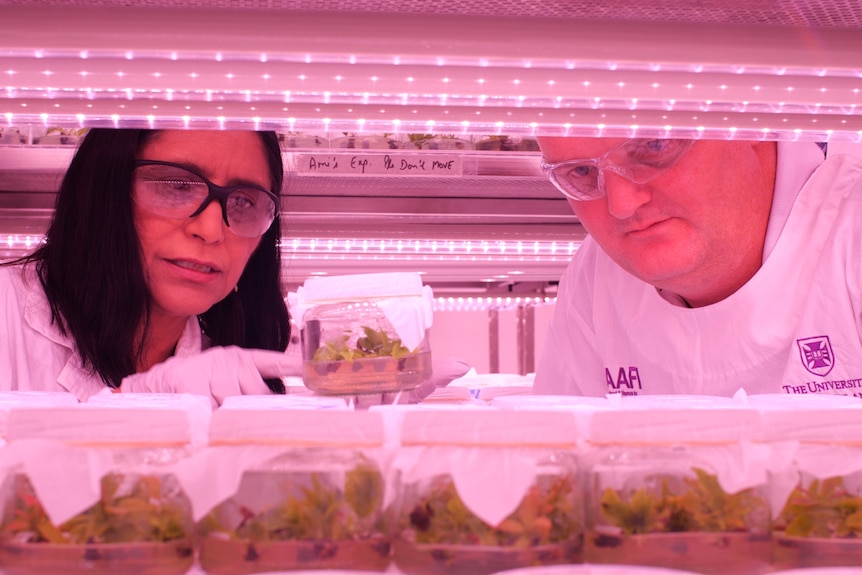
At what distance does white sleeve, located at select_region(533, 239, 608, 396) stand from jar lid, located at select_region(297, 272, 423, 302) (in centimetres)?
71

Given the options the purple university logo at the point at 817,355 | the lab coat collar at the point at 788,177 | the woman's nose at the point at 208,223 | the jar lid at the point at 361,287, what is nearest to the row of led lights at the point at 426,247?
the woman's nose at the point at 208,223

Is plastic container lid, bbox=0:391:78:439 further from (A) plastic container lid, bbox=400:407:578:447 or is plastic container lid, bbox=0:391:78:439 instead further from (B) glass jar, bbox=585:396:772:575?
(B) glass jar, bbox=585:396:772:575

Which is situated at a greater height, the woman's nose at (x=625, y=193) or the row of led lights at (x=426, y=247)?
the woman's nose at (x=625, y=193)

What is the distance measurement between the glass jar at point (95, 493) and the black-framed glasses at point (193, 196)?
991 millimetres

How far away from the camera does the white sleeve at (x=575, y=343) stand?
219cm

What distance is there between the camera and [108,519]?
2.63 feet

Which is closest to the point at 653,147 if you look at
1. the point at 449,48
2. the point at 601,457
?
the point at 449,48

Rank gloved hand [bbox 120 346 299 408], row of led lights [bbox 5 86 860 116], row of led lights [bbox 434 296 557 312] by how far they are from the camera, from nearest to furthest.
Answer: row of led lights [bbox 5 86 860 116] → gloved hand [bbox 120 346 299 408] → row of led lights [bbox 434 296 557 312]

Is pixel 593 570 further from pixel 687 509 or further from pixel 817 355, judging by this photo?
pixel 817 355

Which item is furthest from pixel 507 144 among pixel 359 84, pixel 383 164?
pixel 359 84

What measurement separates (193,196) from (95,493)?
1060 millimetres

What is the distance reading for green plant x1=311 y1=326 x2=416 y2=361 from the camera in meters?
1.40

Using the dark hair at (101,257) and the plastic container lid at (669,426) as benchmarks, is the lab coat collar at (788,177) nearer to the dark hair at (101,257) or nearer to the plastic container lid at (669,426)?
the plastic container lid at (669,426)

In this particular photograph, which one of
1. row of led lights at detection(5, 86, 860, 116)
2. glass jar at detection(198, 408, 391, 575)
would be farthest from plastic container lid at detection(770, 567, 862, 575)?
row of led lights at detection(5, 86, 860, 116)
